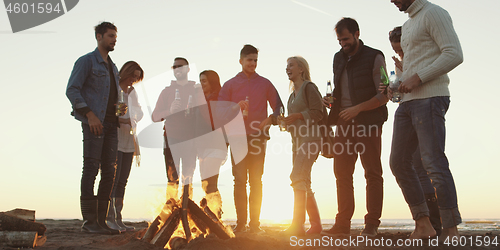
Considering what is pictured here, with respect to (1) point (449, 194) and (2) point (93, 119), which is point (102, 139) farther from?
(1) point (449, 194)

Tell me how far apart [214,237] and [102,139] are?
7.08 feet

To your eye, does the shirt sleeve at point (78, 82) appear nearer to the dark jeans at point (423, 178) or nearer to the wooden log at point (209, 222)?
the wooden log at point (209, 222)

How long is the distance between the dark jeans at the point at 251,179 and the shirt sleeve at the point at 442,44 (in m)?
2.48

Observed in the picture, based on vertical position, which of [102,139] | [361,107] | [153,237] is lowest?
[153,237]

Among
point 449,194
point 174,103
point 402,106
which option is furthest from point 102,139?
point 449,194

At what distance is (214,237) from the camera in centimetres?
362

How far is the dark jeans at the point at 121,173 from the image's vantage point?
5852 millimetres

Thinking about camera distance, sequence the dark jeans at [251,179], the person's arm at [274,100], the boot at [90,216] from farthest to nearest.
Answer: the person's arm at [274,100]
the dark jeans at [251,179]
the boot at [90,216]

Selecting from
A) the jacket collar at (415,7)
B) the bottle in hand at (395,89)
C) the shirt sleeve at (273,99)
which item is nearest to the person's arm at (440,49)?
the jacket collar at (415,7)

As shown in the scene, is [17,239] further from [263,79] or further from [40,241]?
[263,79]

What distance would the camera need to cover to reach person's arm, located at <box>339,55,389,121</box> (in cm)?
434

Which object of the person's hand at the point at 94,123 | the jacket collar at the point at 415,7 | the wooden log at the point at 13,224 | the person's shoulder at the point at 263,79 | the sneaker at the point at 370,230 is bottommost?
the sneaker at the point at 370,230

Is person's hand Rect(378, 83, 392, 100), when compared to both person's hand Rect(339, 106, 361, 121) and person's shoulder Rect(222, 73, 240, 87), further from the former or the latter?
person's shoulder Rect(222, 73, 240, 87)

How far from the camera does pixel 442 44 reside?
3.46 m
